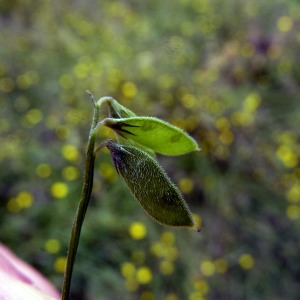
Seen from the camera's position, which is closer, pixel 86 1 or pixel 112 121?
pixel 112 121

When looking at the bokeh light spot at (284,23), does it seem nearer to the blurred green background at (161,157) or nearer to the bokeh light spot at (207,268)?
the blurred green background at (161,157)

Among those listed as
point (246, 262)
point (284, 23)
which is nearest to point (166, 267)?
point (246, 262)

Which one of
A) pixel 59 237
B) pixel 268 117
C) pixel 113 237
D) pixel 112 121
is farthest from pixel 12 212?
pixel 112 121

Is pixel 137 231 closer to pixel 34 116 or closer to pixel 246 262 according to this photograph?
pixel 246 262

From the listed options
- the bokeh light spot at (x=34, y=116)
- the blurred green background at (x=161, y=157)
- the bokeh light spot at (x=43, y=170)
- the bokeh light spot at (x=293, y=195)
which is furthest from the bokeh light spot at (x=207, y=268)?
the bokeh light spot at (x=34, y=116)

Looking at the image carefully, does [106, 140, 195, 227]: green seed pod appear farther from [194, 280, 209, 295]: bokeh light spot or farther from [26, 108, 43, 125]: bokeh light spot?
[26, 108, 43, 125]: bokeh light spot

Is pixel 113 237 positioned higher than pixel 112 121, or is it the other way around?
pixel 112 121

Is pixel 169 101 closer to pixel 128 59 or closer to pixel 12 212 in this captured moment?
pixel 128 59
